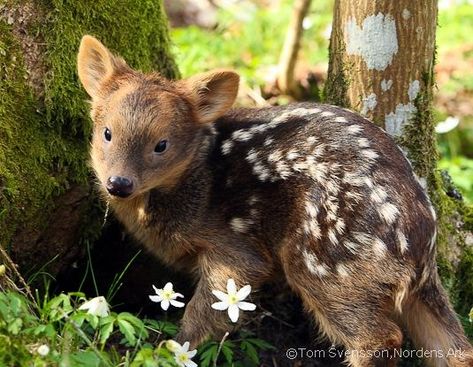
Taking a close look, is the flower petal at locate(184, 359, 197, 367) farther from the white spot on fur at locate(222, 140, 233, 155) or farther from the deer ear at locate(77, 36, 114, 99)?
the deer ear at locate(77, 36, 114, 99)

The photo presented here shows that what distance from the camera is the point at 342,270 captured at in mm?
4312

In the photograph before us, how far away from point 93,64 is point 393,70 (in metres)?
1.75

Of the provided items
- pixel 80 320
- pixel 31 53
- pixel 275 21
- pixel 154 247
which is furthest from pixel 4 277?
pixel 275 21

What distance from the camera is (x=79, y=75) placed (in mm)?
4801

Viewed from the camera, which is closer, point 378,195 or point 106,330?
point 106,330

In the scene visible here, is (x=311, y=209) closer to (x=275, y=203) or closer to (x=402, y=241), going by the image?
(x=275, y=203)

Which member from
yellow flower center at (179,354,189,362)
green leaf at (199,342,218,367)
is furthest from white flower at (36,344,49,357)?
green leaf at (199,342,218,367)

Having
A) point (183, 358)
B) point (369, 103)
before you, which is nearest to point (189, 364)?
point (183, 358)

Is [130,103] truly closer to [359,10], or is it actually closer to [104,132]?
[104,132]

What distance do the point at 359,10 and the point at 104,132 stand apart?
1647 mm

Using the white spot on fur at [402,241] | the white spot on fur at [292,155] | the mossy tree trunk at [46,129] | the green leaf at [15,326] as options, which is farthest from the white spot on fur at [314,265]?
the green leaf at [15,326]

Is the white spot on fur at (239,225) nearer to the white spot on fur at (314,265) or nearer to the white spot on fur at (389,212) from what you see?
the white spot on fur at (314,265)

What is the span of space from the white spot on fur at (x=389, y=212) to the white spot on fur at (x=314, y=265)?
41cm

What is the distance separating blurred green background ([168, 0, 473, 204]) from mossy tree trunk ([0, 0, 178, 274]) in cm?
281
